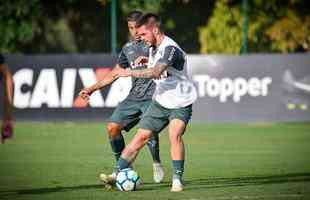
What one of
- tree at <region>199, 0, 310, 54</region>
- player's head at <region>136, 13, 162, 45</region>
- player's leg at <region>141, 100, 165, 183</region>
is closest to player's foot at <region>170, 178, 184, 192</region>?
player's leg at <region>141, 100, 165, 183</region>

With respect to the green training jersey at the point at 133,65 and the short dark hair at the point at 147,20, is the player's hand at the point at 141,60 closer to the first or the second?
the green training jersey at the point at 133,65

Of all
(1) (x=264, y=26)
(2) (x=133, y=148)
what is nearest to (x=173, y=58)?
(2) (x=133, y=148)

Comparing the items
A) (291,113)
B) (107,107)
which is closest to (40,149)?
(107,107)

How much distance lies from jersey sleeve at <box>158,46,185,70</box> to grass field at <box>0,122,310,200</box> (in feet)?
5.12

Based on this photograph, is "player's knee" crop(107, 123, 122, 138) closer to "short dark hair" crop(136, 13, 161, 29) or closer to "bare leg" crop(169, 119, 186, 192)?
"bare leg" crop(169, 119, 186, 192)

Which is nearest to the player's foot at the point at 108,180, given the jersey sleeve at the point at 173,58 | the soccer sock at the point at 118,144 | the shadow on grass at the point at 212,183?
the shadow on grass at the point at 212,183

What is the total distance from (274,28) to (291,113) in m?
9.34

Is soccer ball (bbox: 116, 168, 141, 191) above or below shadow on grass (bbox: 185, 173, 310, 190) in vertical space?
above

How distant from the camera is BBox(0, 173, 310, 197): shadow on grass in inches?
495

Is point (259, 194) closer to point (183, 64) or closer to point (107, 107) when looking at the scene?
point (183, 64)

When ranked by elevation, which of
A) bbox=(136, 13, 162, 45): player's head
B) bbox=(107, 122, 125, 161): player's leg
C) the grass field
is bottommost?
the grass field

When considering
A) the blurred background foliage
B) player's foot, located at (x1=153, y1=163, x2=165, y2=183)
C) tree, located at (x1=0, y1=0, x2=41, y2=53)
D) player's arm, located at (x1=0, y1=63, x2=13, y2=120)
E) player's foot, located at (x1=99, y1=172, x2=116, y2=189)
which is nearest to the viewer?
player's arm, located at (x1=0, y1=63, x2=13, y2=120)

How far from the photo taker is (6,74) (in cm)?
1148

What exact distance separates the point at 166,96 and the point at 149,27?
92 centimetres
